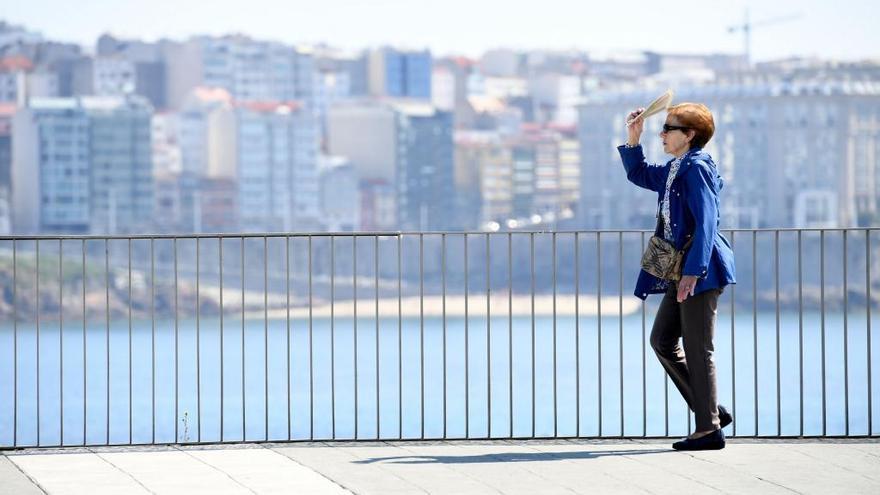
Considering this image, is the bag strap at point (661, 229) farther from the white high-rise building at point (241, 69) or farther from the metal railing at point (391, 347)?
the white high-rise building at point (241, 69)

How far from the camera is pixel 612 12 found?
3871 inches

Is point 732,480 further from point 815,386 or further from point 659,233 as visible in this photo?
point 815,386

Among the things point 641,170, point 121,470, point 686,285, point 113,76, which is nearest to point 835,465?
point 686,285

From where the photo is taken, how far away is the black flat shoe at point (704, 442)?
5414mm

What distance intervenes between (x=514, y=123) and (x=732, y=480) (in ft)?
312

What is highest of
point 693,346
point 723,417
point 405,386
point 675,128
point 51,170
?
point 51,170

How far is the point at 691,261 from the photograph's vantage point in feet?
17.1

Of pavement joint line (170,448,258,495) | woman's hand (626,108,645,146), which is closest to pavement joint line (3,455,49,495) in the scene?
pavement joint line (170,448,258,495)

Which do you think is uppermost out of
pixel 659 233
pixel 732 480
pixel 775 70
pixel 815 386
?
pixel 775 70

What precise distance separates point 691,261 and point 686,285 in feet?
0.28

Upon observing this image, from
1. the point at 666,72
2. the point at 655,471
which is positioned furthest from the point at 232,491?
the point at 666,72

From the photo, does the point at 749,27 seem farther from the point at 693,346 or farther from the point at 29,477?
the point at 29,477

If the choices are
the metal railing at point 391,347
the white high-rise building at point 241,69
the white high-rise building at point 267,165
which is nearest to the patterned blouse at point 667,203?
the metal railing at point 391,347

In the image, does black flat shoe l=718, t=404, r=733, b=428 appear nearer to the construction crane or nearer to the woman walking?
the woman walking
